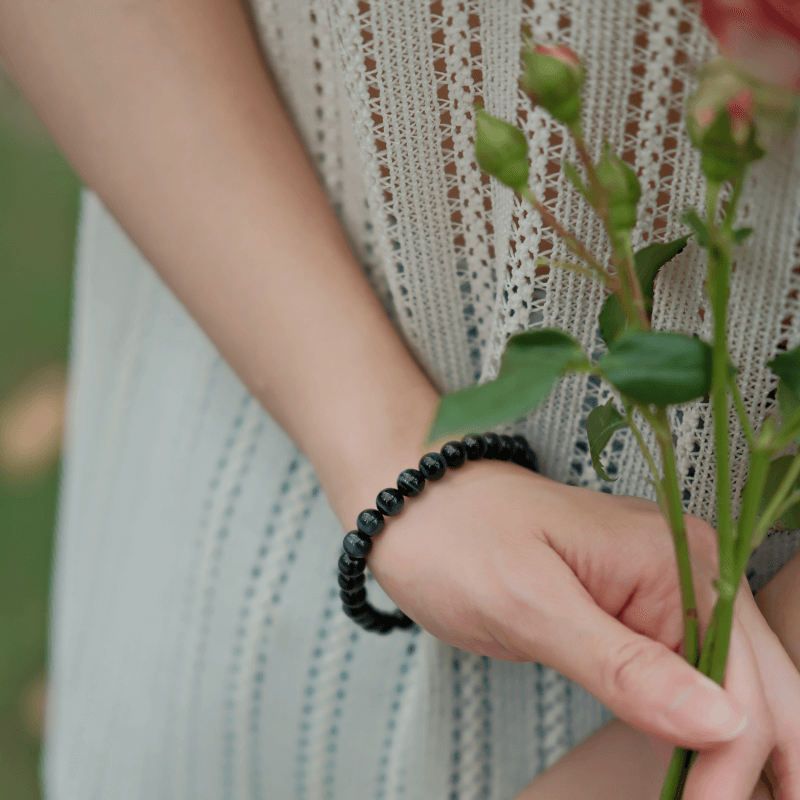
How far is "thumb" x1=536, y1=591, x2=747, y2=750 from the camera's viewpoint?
334 mm

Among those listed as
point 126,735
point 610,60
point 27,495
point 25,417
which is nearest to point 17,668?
point 27,495

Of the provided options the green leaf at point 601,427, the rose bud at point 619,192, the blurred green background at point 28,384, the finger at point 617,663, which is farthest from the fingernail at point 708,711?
the blurred green background at point 28,384

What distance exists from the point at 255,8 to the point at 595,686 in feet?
1.84

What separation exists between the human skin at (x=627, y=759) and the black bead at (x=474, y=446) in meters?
0.21

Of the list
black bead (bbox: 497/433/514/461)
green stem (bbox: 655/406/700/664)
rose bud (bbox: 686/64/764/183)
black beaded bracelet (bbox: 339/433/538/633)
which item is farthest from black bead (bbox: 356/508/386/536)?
rose bud (bbox: 686/64/764/183)

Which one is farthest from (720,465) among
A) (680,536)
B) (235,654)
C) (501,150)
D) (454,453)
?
(235,654)

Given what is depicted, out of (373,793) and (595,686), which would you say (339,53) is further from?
(373,793)

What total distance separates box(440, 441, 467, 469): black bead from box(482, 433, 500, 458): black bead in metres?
0.02

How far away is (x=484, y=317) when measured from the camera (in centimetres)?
59

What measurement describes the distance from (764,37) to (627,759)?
0.45 meters

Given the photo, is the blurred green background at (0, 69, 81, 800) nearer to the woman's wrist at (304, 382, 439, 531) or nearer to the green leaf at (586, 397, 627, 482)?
the woman's wrist at (304, 382, 439, 531)

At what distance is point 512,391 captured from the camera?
0.26 m

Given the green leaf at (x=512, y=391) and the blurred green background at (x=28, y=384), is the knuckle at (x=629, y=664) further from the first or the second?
the blurred green background at (x=28, y=384)

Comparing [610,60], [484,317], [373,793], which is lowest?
[373,793]
